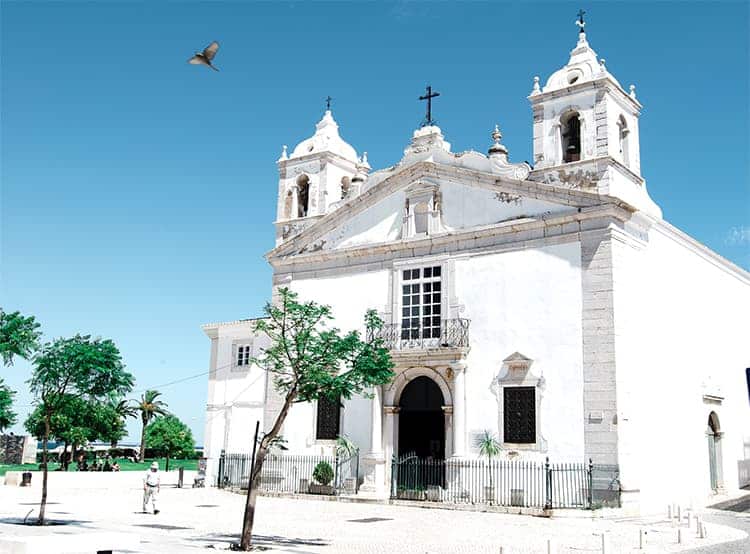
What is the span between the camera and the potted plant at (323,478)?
2442cm

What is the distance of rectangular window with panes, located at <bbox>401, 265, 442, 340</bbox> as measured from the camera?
24.4m

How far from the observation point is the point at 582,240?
22.2 m

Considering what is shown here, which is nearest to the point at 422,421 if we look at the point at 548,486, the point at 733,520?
the point at 548,486

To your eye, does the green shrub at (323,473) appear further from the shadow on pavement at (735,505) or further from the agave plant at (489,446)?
the shadow on pavement at (735,505)

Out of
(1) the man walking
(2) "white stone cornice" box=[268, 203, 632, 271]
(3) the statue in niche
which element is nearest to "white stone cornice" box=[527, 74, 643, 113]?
(2) "white stone cornice" box=[268, 203, 632, 271]

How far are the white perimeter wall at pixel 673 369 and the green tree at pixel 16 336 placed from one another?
13808 millimetres

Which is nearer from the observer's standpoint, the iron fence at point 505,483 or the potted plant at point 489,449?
the iron fence at point 505,483

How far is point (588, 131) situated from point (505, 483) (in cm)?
997

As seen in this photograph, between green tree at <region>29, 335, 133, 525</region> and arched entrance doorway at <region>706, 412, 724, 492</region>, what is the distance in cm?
1720

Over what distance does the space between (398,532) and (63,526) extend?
657 centimetres

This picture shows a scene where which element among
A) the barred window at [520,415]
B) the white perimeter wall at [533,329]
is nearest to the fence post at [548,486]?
the white perimeter wall at [533,329]

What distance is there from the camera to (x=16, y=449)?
4756 centimetres

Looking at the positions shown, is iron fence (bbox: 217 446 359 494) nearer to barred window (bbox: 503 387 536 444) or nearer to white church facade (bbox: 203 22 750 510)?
white church facade (bbox: 203 22 750 510)

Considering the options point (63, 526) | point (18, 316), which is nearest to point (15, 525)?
point (63, 526)
